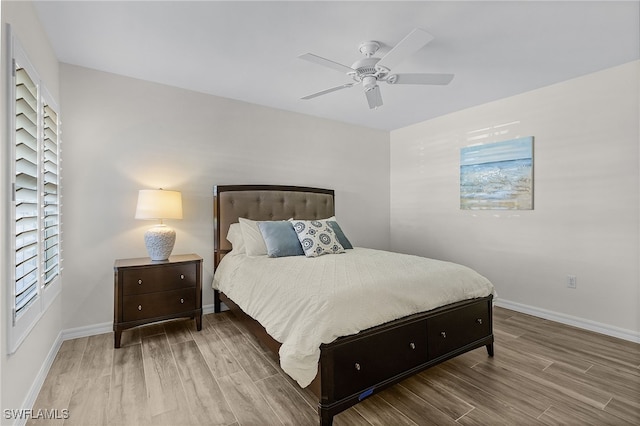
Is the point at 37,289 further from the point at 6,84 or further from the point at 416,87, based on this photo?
the point at 416,87

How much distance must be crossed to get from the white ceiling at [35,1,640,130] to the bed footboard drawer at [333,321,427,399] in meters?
2.06

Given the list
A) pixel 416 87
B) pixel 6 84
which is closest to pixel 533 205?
pixel 416 87

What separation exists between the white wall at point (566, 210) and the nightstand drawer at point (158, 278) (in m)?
3.27

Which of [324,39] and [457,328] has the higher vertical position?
[324,39]

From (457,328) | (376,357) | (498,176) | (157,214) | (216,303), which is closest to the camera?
(376,357)

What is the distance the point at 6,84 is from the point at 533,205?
430cm

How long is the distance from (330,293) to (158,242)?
1.88 m

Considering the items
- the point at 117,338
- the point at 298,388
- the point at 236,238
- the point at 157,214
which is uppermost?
the point at 157,214

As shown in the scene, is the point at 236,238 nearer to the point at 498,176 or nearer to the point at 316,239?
the point at 316,239

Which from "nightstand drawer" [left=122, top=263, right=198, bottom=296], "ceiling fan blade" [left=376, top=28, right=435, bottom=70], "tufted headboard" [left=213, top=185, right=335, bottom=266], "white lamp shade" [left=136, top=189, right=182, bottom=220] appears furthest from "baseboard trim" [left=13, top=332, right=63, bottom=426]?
"ceiling fan blade" [left=376, top=28, right=435, bottom=70]

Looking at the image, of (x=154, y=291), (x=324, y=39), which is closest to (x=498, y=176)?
(x=324, y=39)

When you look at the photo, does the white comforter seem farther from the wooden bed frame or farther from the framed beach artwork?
the framed beach artwork

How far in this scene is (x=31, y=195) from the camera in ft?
5.94

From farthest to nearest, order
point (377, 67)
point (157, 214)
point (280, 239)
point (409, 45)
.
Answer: point (280, 239)
point (157, 214)
point (377, 67)
point (409, 45)
